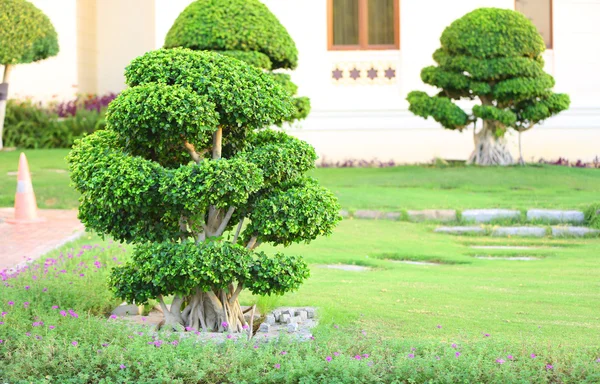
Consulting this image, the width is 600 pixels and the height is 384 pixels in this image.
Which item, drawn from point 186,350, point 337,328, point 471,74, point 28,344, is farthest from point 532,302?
point 471,74

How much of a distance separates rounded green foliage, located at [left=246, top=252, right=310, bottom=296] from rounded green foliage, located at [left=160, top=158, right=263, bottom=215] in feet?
1.51

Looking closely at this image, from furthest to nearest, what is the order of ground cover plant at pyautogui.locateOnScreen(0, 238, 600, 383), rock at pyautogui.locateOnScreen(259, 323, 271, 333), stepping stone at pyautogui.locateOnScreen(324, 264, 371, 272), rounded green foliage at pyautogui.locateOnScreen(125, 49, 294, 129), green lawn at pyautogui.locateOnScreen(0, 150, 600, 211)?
green lawn at pyautogui.locateOnScreen(0, 150, 600, 211) → stepping stone at pyautogui.locateOnScreen(324, 264, 371, 272) → rock at pyautogui.locateOnScreen(259, 323, 271, 333) → rounded green foliage at pyautogui.locateOnScreen(125, 49, 294, 129) → ground cover plant at pyautogui.locateOnScreen(0, 238, 600, 383)

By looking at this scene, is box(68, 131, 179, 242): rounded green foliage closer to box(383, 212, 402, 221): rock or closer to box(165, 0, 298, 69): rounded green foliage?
box(383, 212, 402, 221): rock

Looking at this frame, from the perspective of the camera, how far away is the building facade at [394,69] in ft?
65.1

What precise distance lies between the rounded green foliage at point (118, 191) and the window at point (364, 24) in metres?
14.1

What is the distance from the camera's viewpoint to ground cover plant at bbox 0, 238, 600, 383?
5117mm

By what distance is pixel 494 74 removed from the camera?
53.9 ft

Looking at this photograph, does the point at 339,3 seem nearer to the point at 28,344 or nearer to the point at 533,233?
the point at 533,233

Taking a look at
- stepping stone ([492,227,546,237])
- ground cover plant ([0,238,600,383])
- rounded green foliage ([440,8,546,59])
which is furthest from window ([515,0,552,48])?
ground cover plant ([0,238,600,383])

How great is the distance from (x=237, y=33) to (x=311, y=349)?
29.5ft

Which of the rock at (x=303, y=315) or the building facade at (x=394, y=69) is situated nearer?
the rock at (x=303, y=315)

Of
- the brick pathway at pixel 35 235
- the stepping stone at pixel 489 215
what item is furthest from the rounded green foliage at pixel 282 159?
the stepping stone at pixel 489 215

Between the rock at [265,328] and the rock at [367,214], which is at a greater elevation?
the rock at [367,214]

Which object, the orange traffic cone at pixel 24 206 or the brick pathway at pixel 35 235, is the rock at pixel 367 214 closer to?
the brick pathway at pixel 35 235
